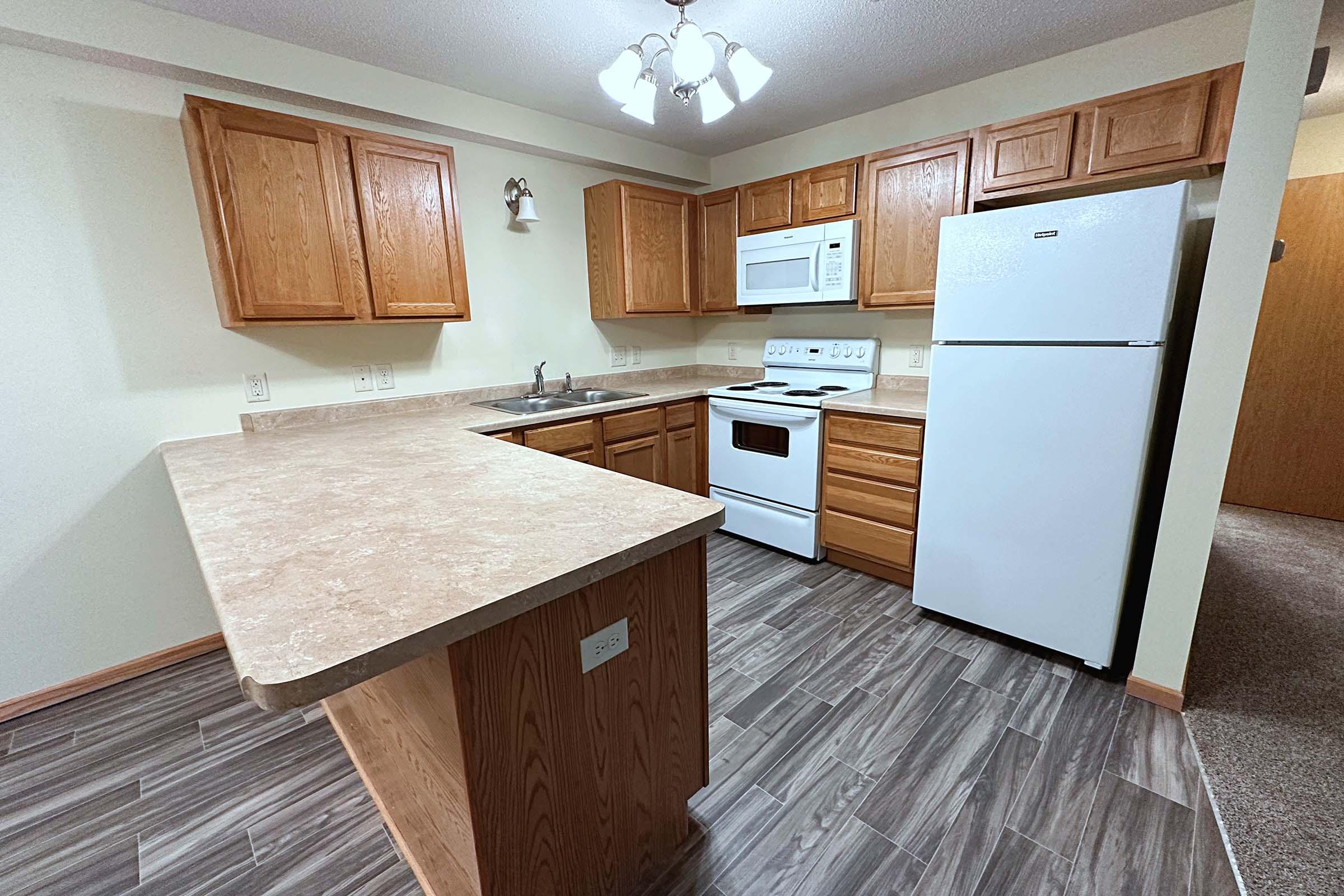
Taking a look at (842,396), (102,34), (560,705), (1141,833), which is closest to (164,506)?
(102,34)

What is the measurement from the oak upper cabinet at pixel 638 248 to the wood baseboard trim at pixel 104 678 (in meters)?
2.41

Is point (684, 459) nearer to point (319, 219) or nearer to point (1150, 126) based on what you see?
point (319, 219)

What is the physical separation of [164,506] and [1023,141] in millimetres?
3701

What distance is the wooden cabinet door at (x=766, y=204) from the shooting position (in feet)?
9.84

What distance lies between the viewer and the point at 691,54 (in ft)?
5.16

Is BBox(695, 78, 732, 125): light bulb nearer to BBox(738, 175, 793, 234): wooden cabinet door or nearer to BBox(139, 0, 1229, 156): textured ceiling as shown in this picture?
BBox(139, 0, 1229, 156): textured ceiling

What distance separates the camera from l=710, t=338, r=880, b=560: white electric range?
109 inches

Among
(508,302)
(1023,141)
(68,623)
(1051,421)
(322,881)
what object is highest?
(1023,141)

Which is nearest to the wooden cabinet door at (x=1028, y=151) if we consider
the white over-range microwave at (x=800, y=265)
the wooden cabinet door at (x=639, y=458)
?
the white over-range microwave at (x=800, y=265)

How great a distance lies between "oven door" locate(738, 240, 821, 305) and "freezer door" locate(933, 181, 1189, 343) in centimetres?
86

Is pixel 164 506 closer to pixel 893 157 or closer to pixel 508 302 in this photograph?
pixel 508 302

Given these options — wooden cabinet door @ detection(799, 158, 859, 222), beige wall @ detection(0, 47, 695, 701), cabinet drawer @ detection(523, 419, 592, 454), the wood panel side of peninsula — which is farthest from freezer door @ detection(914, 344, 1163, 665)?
beige wall @ detection(0, 47, 695, 701)

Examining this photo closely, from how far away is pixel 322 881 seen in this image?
4.22 ft

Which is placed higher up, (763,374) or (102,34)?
(102,34)
